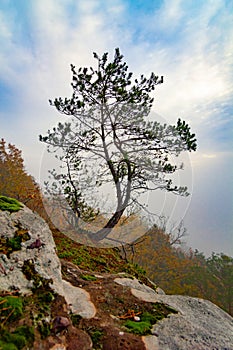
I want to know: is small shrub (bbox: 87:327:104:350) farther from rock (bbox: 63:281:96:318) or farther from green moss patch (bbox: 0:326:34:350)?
green moss patch (bbox: 0:326:34:350)

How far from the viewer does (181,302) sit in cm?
362

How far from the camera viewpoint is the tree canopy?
662cm

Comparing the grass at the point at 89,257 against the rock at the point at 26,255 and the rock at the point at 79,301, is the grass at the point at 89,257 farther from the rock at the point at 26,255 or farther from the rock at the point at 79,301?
the rock at the point at 26,255

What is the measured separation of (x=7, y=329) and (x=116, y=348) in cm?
98

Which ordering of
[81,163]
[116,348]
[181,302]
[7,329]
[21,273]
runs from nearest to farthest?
[7,329] < [116,348] < [21,273] < [181,302] < [81,163]

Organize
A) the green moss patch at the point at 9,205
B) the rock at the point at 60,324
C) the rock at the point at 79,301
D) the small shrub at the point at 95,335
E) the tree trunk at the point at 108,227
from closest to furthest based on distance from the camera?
the rock at the point at 60,324, the small shrub at the point at 95,335, the rock at the point at 79,301, the green moss patch at the point at 9,205, the tree trunk at the point at 108,227

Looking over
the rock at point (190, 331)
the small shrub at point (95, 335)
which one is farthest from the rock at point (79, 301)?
the rock at point (190, 331)

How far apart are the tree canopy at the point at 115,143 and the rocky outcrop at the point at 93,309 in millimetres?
3168

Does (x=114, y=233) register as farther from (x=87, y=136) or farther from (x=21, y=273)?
(x=21, y=273)

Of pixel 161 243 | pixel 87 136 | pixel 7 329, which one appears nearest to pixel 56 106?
pixel 87 136

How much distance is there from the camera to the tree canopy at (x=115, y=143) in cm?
662

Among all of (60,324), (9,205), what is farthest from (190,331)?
(9,205)

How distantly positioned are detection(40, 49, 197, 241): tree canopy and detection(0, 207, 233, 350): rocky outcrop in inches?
125

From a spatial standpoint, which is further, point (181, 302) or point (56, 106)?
point (56, 106)
